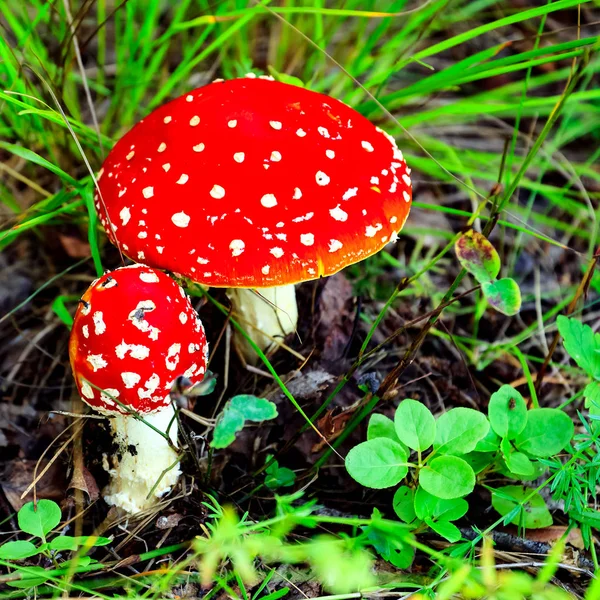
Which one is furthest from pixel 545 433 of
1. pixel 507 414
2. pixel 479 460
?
pixel 479 460

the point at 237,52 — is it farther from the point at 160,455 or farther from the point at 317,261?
the point at 160,455

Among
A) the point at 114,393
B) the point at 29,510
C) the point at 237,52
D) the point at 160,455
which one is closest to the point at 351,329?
the point at 160,455

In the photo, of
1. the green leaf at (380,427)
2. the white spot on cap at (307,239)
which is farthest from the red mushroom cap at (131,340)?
the green leaf at (380,427)

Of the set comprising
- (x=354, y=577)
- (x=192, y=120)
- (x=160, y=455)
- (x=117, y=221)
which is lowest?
(x=160, y=455)

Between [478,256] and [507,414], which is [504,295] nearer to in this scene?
[478,256]

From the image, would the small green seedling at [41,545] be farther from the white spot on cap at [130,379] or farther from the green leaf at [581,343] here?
the green leaf at [581,343]

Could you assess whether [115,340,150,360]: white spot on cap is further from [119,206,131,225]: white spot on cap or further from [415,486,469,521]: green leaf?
[415,486,469,521]: green leaf
